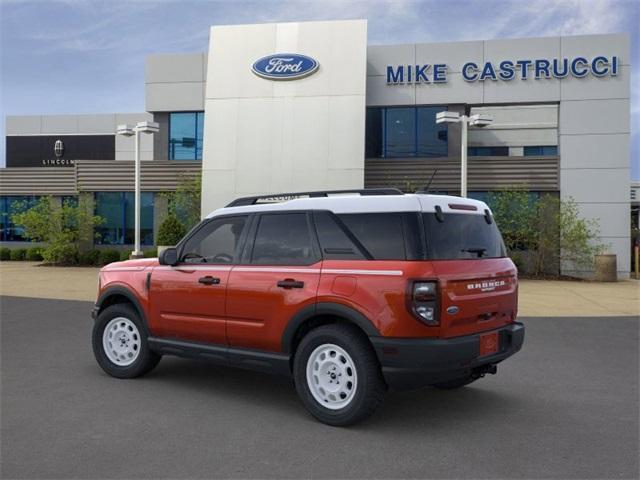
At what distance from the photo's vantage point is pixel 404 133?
78.1ft

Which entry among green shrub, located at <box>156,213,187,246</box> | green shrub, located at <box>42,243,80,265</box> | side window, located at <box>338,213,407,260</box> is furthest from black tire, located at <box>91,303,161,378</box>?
green shrub, located at <box>42,243,80,265</box>

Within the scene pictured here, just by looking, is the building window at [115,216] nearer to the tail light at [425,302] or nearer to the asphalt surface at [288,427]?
the asphalt surface at [288,427]

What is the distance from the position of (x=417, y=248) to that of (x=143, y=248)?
22796mm

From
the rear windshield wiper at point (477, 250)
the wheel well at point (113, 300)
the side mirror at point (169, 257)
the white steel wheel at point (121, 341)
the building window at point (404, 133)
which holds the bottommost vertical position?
the white steel wheel at point (121, 341)

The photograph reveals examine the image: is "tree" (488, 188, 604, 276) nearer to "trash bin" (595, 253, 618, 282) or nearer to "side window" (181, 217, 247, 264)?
"trash bin" (595, 253, 618, 282)

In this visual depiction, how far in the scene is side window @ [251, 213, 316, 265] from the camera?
512cm

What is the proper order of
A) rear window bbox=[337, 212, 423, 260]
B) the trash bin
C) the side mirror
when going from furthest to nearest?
the trash bin
the side mirror
rear window bbox=[337, 212, 423, 260]

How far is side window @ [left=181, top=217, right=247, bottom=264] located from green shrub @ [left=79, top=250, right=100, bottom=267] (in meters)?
19.5

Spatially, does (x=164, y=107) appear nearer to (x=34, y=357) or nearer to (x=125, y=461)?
(x=34, y=357)

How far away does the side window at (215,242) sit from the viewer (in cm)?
566

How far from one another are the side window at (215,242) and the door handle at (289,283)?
30.5 inches

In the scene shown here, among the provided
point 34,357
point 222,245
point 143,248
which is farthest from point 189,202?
point 222,245

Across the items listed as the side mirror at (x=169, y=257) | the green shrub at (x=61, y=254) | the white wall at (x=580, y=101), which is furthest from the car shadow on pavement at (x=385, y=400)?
the green shrub at (x=61, y=254)

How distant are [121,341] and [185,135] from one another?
20518 millimetres
